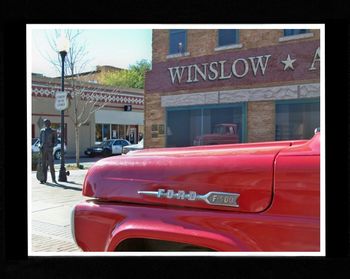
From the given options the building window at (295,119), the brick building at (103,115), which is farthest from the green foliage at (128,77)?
the building window at (295,119)

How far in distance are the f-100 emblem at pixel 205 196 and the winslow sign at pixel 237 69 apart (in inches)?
300

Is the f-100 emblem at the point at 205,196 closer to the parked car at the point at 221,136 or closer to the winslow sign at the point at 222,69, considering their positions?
the parked car at the point at 221,136

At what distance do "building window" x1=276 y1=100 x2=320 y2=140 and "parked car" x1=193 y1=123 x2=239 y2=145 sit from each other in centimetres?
122

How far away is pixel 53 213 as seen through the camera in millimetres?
6652

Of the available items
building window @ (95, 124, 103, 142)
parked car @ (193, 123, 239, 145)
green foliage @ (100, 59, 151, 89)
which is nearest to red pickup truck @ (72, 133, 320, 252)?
green foliage @ (100, 59, 151, 89)

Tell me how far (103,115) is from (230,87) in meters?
3.99

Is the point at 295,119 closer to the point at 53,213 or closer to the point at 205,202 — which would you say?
the point at 53,213

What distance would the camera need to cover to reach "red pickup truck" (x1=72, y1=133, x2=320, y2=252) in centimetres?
209

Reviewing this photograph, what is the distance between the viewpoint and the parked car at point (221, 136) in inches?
358

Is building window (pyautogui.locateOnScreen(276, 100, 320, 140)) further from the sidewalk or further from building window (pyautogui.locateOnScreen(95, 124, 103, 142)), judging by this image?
the sidewalk

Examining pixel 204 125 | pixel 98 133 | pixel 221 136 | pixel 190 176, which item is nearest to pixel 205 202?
pixel 190 176
